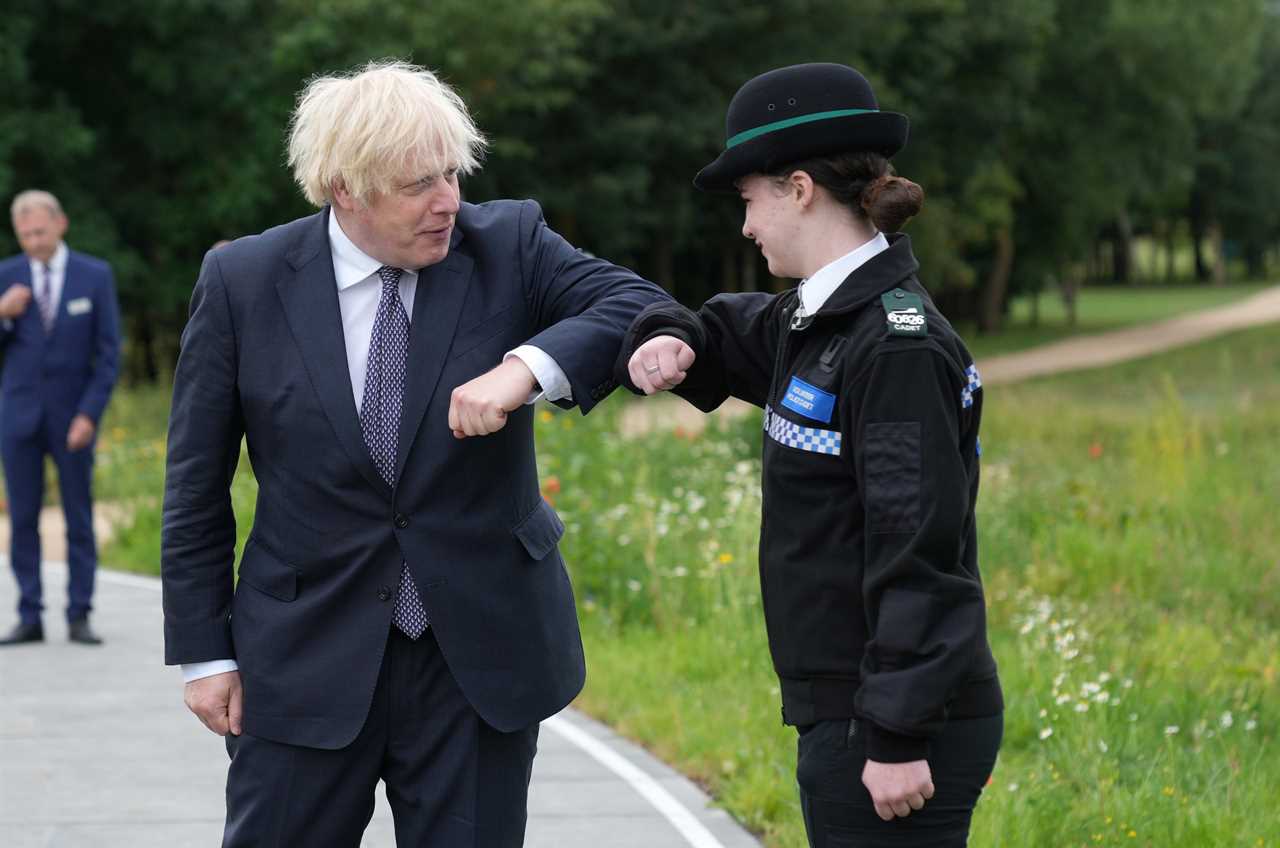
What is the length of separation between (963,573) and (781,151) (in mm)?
791

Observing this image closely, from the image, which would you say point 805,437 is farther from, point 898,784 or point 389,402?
point 389,402

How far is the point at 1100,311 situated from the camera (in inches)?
2520

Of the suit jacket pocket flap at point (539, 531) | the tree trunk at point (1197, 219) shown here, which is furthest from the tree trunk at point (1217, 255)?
the suit jacket pocket flap at point (539, 531)

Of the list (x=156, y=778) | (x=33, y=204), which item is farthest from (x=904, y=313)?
(x=33, y=204)

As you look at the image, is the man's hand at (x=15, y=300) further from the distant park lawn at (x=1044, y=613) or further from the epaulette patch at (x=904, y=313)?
the epaulette patch at (x=904, y=313)

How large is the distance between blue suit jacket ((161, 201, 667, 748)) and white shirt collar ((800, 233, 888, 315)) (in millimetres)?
450

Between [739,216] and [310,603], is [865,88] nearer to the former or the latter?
[310,603]

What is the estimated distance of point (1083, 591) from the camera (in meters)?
8.81

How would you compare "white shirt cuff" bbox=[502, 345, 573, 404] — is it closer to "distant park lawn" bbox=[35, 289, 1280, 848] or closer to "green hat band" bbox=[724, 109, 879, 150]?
"green hat band" bbox=[724, 109, 879, 150]

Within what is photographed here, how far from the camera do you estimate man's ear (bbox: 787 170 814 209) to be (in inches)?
Result: 118

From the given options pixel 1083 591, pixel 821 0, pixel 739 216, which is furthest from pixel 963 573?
pixel 739 216

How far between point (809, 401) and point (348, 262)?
966mm

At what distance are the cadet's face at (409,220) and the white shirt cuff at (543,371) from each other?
0.85 ft

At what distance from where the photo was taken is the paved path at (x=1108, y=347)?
31.1 metres
